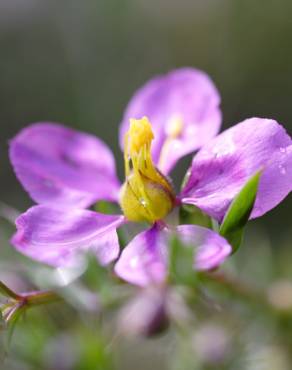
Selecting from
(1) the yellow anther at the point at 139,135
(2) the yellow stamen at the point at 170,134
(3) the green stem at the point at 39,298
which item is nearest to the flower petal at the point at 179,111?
(2) the yellow stamen at the point at 170,134

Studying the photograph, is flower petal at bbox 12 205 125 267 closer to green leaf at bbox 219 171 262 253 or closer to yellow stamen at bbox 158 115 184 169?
green leaf at bbox 219 171 262 253

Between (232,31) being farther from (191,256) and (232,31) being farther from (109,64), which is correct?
(191,256)

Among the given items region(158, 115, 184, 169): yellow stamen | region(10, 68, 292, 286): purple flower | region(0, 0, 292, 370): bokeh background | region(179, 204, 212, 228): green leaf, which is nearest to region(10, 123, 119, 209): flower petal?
region(10, 68, 292, 286): purple flower

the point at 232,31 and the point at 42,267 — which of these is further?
the point at 232,31

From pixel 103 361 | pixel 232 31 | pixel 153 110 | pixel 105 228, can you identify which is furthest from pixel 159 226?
pixel 232 31

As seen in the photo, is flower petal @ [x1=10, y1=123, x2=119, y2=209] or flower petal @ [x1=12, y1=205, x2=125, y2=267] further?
flower petal @ [x1=10, y1=123, x2=119, y2=209]

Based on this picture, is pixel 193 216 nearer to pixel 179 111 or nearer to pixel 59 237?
pixel 59 237

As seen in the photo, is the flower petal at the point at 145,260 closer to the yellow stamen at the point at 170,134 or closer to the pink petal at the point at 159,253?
the pink petal at the point at 159,253
